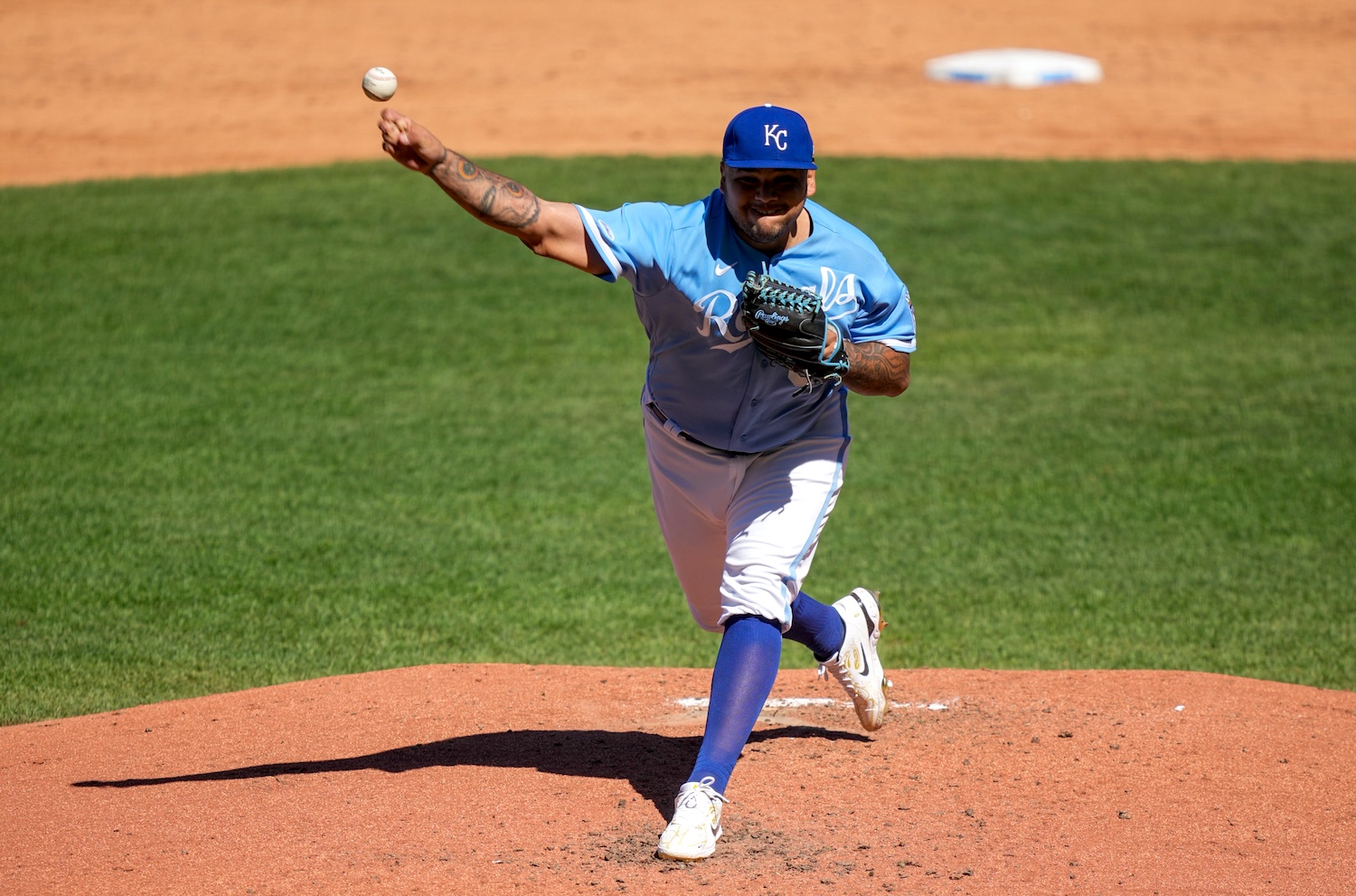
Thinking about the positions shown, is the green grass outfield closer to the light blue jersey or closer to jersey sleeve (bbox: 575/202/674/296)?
the light blue jersey

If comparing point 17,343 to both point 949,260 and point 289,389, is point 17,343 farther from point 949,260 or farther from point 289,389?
point 949,260

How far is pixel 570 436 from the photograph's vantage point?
9297mm

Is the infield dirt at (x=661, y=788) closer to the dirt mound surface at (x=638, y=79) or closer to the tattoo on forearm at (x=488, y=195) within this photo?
the tattoo on forearm at (x=488, y=195)

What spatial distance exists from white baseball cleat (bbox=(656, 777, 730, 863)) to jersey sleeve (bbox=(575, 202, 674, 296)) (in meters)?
1.35

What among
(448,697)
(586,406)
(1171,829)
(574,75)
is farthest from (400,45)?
(1171,829)

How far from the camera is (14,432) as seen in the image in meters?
9.01

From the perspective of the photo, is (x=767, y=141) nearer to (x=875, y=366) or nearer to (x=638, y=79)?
(x=875, y=366)

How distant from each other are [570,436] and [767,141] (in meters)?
5.52

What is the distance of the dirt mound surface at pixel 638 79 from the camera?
1664 centimetres

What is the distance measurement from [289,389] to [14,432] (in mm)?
1711

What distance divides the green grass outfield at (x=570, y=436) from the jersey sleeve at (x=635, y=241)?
→ 276 centimetres

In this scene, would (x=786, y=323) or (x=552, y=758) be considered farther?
(x=552, y=758)

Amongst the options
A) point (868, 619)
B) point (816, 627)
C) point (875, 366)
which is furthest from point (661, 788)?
point (875, 366)

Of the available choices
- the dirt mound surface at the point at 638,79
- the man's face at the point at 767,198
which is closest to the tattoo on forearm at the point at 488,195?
the man's face at the point at 767,198
